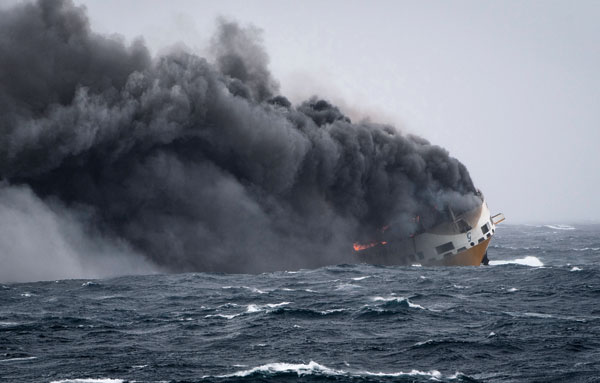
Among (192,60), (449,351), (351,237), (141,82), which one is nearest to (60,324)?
(449,351)

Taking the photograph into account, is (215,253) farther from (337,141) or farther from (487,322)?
(487,322)

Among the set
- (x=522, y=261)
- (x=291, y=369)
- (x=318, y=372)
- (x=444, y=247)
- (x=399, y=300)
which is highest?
(x=444, y=247)

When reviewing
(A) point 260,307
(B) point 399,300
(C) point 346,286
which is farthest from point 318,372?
(C) point 346,286

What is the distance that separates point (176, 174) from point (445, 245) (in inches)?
1508

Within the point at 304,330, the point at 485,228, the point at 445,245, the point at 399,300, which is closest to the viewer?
the point at 304,330

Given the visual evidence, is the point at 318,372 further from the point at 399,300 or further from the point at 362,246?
the point at 362,246

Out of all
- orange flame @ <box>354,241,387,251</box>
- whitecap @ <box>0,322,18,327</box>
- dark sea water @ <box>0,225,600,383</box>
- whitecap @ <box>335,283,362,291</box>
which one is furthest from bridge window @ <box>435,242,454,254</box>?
whitecap @ <box>0,322,18,327</box>

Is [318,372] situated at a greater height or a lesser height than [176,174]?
lesser

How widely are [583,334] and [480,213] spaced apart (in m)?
48.5

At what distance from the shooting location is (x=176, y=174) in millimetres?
71312

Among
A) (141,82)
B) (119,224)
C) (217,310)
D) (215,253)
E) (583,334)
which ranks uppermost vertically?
(141,82)

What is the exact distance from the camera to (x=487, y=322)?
3981cm

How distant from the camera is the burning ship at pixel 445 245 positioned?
80062 millimetres

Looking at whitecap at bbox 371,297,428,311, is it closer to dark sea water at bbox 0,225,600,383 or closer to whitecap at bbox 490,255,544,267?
dark sea water at bbox 0,225,600,383
